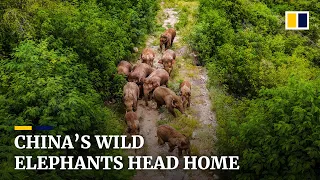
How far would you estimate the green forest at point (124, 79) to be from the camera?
35.3ft

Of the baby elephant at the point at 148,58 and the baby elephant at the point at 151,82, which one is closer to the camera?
the baby elephant at the point at 151,82

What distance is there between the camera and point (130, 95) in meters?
15.5

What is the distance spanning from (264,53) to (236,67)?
1914mm

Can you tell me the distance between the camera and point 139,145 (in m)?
14.1

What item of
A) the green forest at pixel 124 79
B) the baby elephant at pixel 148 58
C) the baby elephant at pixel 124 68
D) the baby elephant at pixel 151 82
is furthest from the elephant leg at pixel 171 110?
the baby elephant at pixel 148 58

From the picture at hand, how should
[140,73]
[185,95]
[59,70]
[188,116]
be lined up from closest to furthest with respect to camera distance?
1. [59,70]
2. [188,116]
3. [185,95]
4. [140,73]

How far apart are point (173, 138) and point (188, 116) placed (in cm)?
265

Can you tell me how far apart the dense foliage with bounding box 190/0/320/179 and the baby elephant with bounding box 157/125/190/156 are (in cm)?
122

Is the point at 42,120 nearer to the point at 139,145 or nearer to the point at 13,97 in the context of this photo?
the point at 13,97

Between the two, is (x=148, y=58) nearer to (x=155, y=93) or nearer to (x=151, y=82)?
(x=151, y=82)

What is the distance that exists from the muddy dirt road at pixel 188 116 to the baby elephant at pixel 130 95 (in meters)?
0.59

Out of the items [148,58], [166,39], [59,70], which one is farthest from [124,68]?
[59,70]

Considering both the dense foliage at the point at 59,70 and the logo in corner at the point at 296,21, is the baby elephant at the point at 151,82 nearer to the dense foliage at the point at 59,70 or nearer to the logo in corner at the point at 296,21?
the dense foliage at the point at 59,70

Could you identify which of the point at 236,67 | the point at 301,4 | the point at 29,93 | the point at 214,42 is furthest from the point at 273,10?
the point at 29,93
